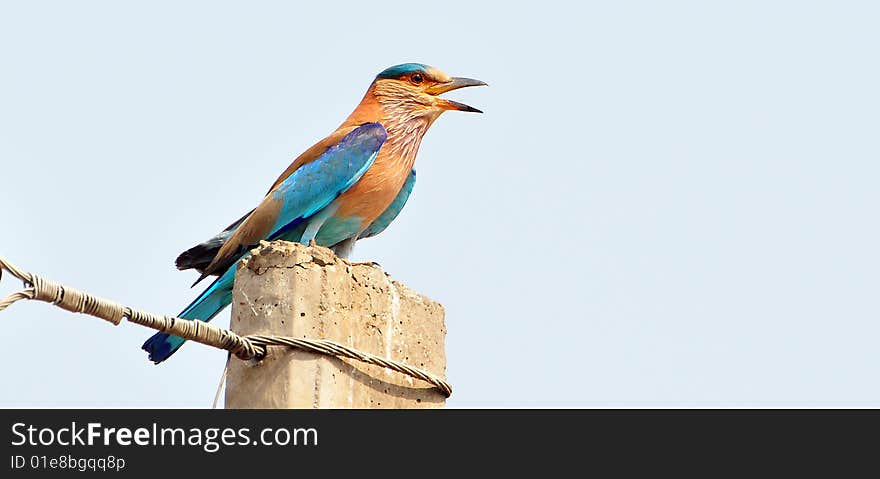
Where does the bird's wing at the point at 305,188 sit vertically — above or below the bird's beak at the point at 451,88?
below

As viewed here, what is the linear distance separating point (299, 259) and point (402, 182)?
2.44 meters

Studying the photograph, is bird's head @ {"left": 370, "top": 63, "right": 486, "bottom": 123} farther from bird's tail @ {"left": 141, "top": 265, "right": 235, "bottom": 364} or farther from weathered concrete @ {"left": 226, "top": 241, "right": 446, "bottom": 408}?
weathered concrete @ {"left": 226, "top": 241, "right": 446, "bottom": 408}

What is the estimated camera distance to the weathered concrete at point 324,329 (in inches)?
187

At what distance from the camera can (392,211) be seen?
7.56m

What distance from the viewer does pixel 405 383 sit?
5.07 metres

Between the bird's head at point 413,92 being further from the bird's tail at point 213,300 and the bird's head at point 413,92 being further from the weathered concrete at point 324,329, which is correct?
the weathered concrete at point 324,329

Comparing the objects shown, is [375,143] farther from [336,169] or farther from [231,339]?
[231,339]

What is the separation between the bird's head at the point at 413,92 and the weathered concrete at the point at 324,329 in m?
2.59

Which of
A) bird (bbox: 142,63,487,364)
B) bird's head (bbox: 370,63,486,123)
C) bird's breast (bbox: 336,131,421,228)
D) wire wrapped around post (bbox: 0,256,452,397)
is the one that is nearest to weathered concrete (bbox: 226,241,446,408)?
wire wrapped around post (bbox: 0,256,452,397)

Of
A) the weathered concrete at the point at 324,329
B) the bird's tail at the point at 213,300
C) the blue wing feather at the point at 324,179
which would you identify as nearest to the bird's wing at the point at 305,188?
the blue wing feather at the point at 324,179

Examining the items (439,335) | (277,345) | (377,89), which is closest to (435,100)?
(377,89)

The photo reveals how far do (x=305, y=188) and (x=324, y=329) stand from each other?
217 centimetres

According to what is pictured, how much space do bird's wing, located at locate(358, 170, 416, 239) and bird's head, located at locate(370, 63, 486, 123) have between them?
14.8 inches

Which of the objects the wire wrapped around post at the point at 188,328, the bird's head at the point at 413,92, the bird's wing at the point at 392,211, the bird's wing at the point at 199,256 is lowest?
the wire wrapped around post at the point at 188,328
